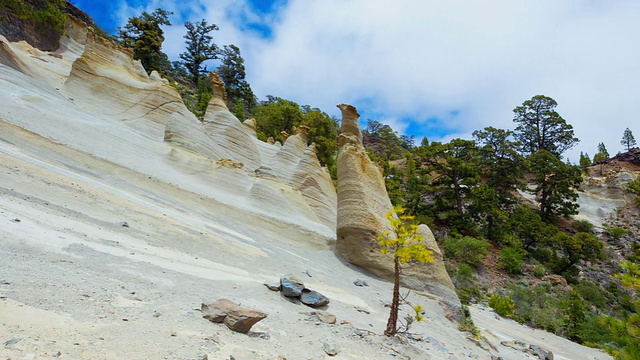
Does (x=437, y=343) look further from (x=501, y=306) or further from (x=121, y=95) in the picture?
(x=121, y=95)

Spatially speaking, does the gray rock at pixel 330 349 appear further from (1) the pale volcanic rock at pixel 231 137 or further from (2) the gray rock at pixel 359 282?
(1) the pale volcanic rock at pixel 231 137

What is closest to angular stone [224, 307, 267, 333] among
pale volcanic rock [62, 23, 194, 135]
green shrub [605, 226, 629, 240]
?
pale volcanic rock [62, 23, 194, 135]

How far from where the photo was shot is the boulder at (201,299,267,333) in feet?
11.5

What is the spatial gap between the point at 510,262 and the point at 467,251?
10.5ft

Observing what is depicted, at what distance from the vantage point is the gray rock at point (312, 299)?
5.51 m

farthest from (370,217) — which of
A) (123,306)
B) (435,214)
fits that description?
(435,214)

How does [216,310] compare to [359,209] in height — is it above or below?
below

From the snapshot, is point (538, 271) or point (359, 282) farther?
point (538, 271)

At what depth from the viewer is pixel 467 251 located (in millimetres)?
21016

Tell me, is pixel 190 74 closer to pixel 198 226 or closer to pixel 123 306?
pixel 198 226

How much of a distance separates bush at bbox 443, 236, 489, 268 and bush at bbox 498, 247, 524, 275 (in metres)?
1.83

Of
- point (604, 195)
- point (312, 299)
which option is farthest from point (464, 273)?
point (604, 195)

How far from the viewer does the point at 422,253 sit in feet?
17.6

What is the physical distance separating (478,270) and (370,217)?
45.6ft
